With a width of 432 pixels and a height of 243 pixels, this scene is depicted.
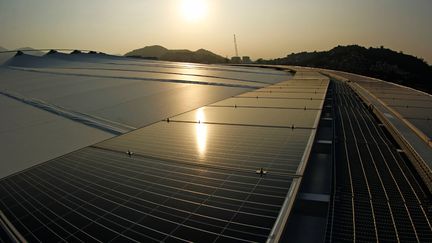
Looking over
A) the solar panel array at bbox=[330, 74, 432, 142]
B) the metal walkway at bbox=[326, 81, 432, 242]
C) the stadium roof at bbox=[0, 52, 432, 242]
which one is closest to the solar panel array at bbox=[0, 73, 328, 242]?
the stadium roof at bbox=[0, 52, 432, 242]

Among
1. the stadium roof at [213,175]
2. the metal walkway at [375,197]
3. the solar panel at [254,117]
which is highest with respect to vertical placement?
the solar panel at [254,117]

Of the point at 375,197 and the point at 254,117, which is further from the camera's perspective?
the point at 254,117

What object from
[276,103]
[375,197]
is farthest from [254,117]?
[375,197]

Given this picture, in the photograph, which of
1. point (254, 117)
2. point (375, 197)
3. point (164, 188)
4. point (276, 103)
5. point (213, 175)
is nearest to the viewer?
point (164, 188)

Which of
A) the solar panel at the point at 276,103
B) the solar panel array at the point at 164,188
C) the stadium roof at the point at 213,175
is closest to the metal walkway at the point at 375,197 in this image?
the stadium roof at the point at 213,175

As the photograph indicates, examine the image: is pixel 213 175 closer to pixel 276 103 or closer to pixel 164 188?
pixel 164 188

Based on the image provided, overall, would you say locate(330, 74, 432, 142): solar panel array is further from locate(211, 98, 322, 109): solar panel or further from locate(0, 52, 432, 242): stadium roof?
locate(211, 98, 322, 109): solar panel

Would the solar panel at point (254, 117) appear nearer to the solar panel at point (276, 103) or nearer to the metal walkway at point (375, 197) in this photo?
the solar panel at point (276, 103)
